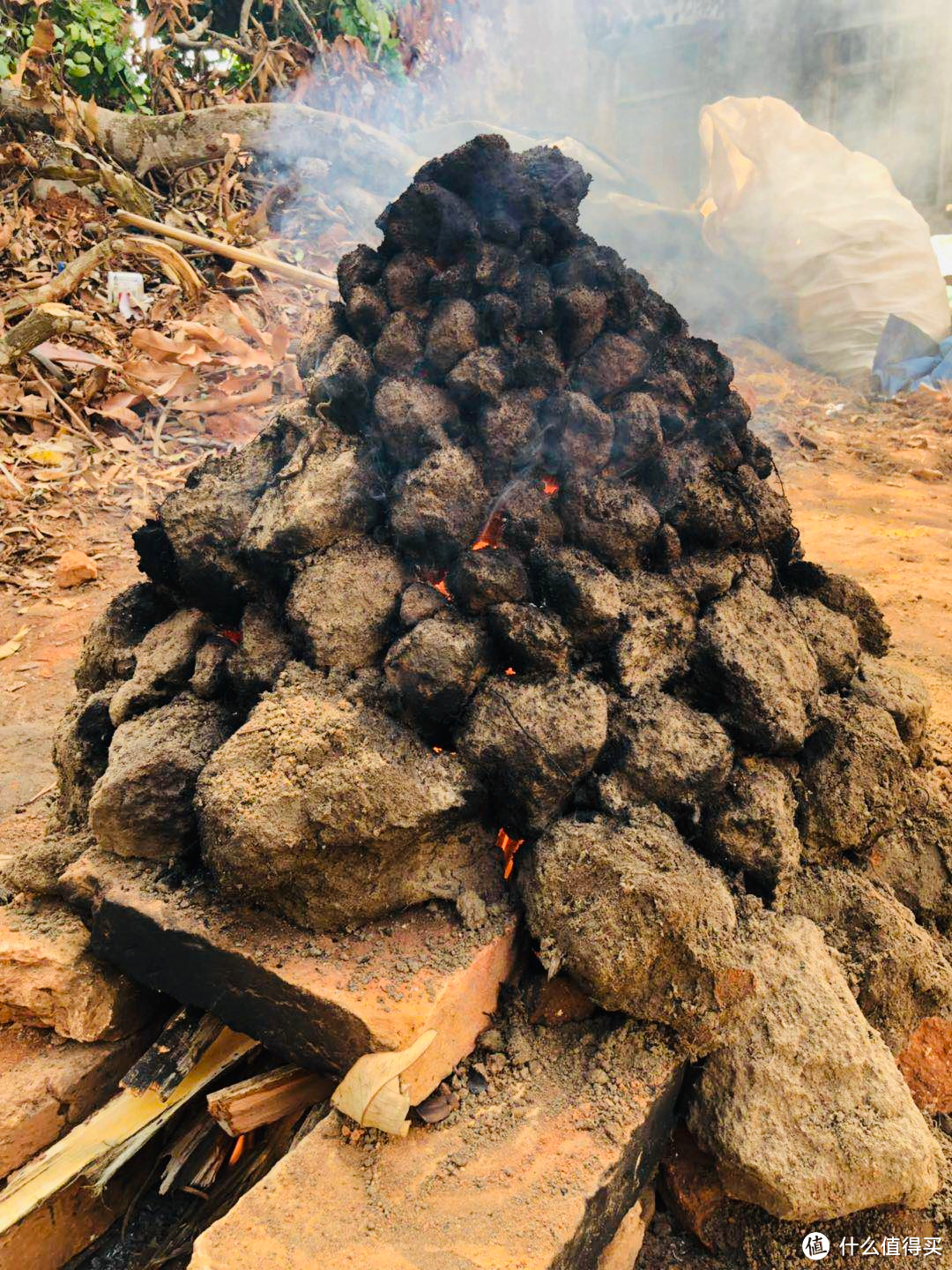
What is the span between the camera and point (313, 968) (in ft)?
6.07

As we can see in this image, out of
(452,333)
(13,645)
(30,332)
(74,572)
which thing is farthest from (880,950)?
(30,332)

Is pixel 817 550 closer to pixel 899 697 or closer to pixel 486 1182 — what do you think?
pixel 899 697

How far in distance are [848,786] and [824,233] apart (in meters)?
9.71

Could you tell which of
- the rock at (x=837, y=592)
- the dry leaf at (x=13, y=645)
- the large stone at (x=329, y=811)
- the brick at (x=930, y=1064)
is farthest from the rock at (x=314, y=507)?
the dry leaf at (x=13, y=645)

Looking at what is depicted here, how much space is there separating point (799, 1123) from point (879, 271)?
1052 cm

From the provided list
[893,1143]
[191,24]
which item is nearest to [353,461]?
[893,1143]

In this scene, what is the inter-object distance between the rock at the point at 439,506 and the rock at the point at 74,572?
428 centimetres

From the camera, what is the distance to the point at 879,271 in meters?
9.97

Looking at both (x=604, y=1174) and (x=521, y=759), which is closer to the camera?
(x=604, y=1174)

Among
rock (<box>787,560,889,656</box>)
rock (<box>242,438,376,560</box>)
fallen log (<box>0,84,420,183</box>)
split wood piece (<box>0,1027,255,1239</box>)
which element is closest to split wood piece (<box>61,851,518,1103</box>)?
split wood piece (<box>0,1027,255,1239</box>)

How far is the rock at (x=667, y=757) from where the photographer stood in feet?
6.66

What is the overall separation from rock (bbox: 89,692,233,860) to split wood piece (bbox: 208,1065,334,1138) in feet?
1.84

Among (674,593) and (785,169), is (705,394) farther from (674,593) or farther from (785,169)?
(785,169)

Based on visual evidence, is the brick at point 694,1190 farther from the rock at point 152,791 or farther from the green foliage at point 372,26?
the green foliage at point 372,26
